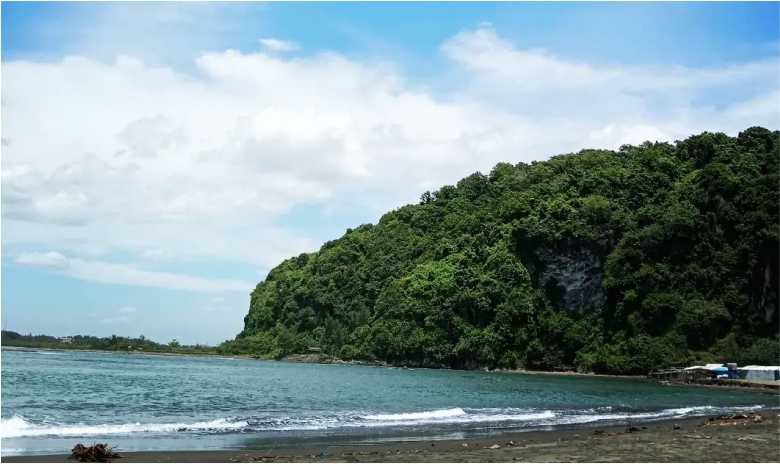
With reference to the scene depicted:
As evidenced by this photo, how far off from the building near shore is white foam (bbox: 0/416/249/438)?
59.9m

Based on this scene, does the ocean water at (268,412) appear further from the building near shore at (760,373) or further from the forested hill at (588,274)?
the forested hill at (588,274)

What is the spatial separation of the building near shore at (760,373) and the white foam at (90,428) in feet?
196

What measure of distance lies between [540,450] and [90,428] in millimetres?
14634

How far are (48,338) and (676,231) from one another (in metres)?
152

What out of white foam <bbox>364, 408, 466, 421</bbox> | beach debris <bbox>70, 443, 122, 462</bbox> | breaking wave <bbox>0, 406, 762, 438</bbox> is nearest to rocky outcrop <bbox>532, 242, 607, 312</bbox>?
breaking wave <bbox>0, 406, 762, 438</bbox>

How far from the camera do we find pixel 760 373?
68938mm

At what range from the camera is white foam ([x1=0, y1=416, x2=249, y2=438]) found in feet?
71.7

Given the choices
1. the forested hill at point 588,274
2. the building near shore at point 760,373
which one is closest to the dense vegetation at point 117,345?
the forested hill at point 588,274

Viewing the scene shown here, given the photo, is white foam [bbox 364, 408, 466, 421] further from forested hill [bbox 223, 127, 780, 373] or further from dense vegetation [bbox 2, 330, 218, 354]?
dense vegetation [bbox 2, 330, 218, 354]

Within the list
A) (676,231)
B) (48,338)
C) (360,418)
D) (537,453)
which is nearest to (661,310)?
(676,231)

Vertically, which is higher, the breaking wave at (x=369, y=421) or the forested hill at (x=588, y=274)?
the forested hill at (x=588, y=274)

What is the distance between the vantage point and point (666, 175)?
390 feet

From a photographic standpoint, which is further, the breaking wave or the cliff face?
the cliff face

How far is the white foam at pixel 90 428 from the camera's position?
21844 millimetres
